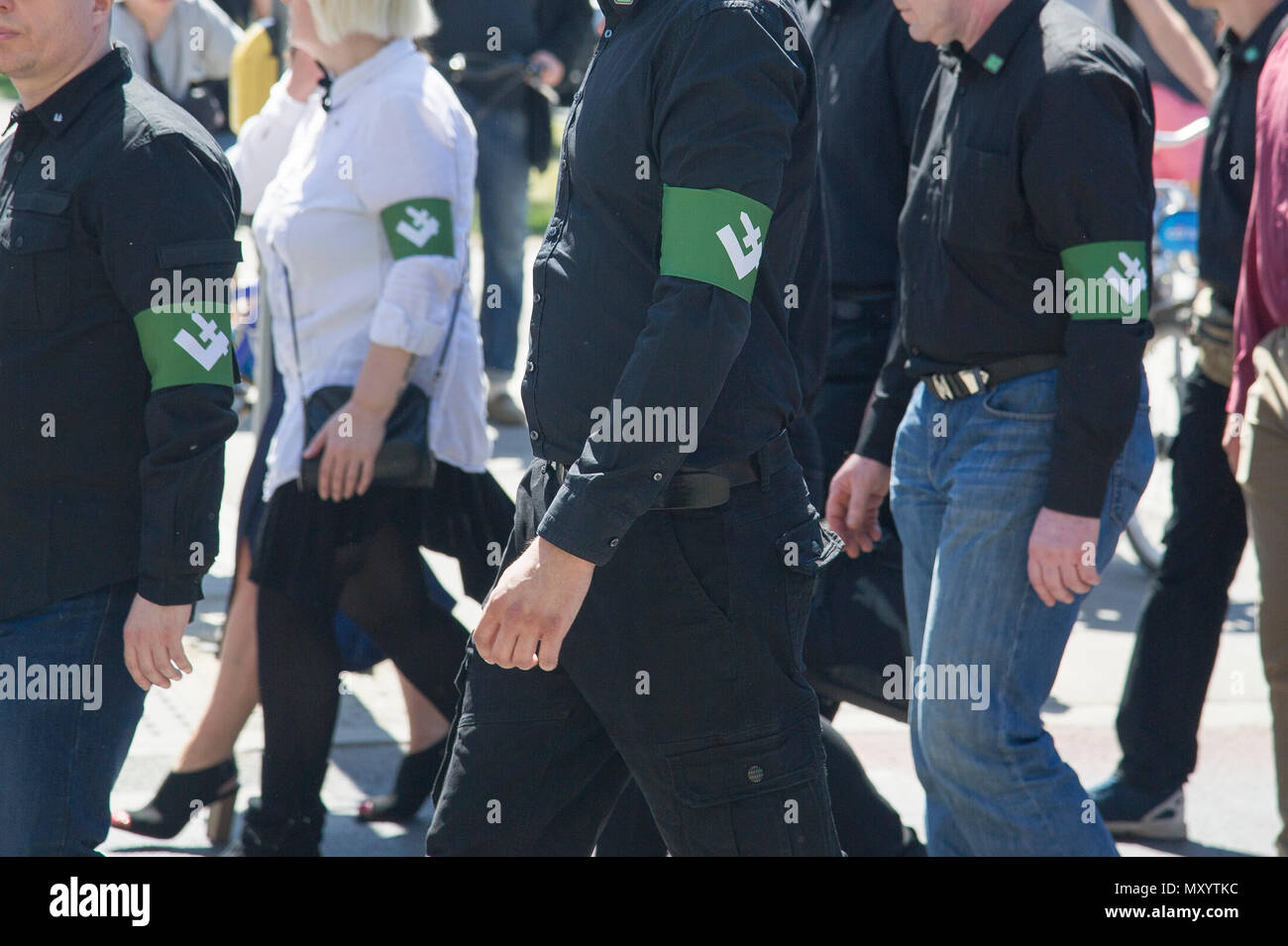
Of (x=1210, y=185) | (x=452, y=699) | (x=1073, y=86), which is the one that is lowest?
(x=452, y=699)

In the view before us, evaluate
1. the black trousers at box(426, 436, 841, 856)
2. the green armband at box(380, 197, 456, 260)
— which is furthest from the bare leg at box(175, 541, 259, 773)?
the black trousers at box(426, 436, 841, 856)

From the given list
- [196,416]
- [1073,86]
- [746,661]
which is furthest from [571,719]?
[1073,86]

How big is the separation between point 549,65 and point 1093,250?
5063 millimetres

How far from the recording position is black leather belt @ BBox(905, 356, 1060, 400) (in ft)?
9.95

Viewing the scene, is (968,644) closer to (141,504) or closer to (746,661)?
(746,661)

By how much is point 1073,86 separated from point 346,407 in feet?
5.59

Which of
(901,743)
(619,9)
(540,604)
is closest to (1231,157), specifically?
(901,743)

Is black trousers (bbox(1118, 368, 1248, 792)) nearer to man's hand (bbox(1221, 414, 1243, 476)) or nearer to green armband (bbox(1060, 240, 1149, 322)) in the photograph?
man's hand (bbox(1221, 414, 1243, 476))

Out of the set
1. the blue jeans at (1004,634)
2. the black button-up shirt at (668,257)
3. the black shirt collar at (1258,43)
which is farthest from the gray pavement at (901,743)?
the black button-up shirt at (668,257)

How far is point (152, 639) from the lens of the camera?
8.78 feet

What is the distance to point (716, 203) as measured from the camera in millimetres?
2199

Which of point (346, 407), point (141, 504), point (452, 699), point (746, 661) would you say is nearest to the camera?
point (746, 661)

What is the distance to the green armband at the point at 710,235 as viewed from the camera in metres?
2.20
